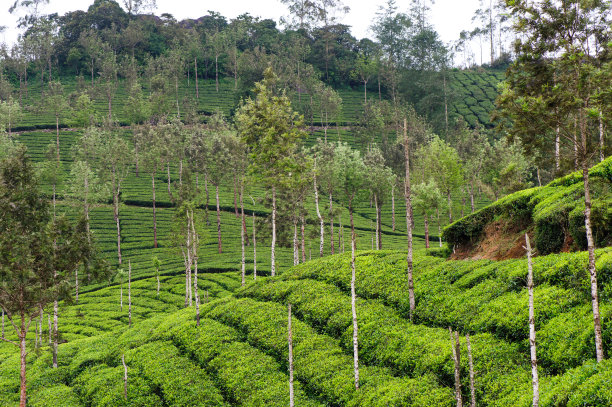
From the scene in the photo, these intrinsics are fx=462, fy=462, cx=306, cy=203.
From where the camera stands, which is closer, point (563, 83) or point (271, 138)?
point (563, 83)

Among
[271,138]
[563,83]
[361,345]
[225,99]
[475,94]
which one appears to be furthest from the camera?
[475,94]

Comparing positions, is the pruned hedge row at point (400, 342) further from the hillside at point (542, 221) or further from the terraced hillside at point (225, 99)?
the terraced hillside at point (225, 99)

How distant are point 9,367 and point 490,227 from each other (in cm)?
3856

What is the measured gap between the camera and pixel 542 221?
26266 mm

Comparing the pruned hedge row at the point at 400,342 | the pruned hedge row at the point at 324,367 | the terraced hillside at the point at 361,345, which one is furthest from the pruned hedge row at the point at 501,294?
the pruned hedge row at the point at 324,367

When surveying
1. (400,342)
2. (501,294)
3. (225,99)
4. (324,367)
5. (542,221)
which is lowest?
(324,367)

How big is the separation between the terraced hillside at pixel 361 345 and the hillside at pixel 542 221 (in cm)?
236

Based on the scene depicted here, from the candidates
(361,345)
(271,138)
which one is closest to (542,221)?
(361,345)

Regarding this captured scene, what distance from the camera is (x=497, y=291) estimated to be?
24016 millimetres

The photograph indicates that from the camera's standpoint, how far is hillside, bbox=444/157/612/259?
23.9 meters

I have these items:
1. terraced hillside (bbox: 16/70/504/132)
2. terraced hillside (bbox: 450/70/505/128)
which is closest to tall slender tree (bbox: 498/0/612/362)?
terraced hillside (bbox: 16/70/504/132)

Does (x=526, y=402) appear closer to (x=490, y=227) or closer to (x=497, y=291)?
(x=497, y=291)

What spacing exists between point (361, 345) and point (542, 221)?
490 inches

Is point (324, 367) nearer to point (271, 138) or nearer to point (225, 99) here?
point (271, 138)
